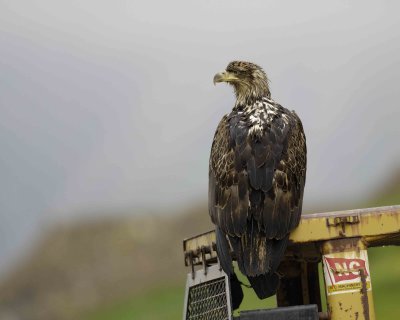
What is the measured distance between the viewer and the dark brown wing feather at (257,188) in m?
5.63

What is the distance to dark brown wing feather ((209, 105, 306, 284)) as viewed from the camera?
5633 mm

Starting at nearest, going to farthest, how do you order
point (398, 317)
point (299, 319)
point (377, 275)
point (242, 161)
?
point (299, 319), point (242, 161), point (398, 317), point (377, 275)

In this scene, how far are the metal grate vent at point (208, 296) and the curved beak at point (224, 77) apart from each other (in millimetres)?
2056

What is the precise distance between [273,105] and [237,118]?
1.54ft

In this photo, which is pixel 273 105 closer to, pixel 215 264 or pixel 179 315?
pixel 215 264

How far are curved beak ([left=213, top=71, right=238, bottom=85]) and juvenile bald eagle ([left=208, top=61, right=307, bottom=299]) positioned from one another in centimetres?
67

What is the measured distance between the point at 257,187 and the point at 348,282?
89 centimetres

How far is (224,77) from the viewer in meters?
7.50

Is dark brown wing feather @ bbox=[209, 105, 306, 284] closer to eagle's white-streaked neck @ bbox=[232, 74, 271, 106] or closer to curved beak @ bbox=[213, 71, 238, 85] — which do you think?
eagle's white-streaked neck @ bbox=[232, 74, 271, 106]

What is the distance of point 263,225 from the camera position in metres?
5.71

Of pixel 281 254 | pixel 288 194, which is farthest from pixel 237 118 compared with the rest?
pixel 281 254

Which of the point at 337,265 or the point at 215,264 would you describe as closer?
the point at 337,265

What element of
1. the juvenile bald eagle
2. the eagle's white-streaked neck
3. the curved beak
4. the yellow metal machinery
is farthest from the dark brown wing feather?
the curved beak

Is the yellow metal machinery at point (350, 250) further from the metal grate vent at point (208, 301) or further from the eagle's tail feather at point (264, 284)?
the metal grate vent at point (208, 301)
